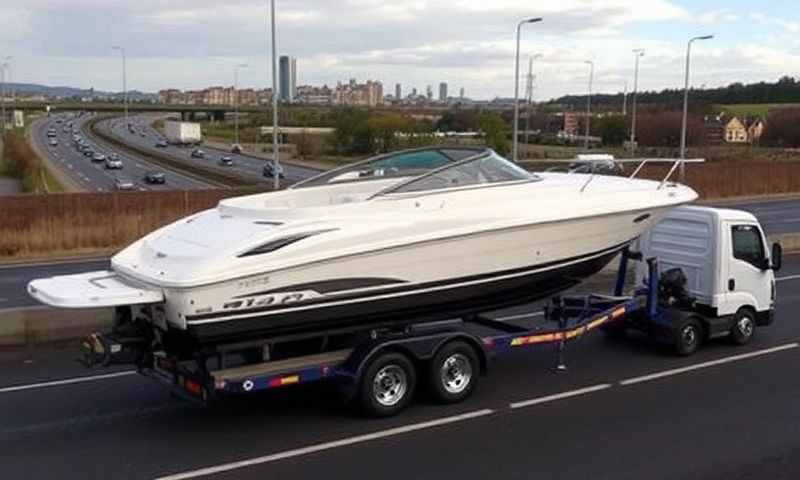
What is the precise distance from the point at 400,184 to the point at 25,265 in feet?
60.3

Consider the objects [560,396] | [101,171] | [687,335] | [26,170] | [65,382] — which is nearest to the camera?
[560,396]

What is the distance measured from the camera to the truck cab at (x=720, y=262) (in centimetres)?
1138

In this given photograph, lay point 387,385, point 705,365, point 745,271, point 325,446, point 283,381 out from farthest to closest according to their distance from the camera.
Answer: point 745,271, point 705,365, point 387,385, point 283,381, point 325,446

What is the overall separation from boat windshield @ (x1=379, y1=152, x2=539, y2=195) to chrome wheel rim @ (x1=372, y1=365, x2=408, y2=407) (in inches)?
71.2

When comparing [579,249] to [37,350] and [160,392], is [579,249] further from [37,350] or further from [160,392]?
[37,350]

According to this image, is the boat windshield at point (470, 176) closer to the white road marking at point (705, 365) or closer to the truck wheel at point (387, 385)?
the truck wheel at point (387, 385)

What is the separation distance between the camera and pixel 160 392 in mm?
9594

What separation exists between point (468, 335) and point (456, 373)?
42 cm

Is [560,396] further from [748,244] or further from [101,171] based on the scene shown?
[101,171]

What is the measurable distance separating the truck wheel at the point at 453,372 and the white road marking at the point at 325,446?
299 millimetres

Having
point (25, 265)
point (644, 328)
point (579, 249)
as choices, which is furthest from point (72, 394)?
point (25, 265)

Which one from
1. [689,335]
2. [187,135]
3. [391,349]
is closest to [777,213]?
[689,335]

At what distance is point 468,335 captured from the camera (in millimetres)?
8945

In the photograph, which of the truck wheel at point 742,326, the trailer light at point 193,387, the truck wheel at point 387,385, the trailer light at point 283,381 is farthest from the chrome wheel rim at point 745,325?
the trailer light at point 193,387
